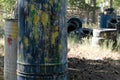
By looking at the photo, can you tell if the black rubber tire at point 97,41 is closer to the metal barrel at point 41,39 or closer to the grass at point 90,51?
the grass at point 90,51

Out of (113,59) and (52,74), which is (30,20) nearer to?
(52,74)

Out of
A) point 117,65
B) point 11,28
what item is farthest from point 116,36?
point 11,28

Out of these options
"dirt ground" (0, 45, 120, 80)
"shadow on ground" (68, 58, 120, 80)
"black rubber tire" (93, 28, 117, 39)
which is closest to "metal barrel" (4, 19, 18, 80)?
"dirt ground" (0, 45, 120, 80)

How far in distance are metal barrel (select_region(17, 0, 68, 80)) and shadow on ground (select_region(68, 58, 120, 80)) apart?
3650mm

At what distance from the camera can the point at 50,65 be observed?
8.80ft

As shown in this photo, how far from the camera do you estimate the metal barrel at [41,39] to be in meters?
2.60

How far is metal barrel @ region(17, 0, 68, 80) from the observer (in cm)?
260

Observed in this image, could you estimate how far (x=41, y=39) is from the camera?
2604 millimetres

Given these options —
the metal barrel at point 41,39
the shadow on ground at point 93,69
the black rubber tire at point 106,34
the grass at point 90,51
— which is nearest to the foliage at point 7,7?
the grass at point 90,51

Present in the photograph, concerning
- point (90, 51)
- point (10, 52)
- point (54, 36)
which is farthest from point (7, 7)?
point (54, 36)

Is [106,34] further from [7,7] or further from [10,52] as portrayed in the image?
[7,7]

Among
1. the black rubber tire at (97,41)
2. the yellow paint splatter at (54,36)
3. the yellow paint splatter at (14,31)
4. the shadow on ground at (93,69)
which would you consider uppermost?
the yellow paint splatter at (14,31)

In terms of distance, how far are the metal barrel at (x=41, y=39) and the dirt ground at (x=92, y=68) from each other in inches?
138

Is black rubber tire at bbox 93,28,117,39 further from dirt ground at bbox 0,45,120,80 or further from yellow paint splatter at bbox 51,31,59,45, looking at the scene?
yellow paint splatter at bbox 51,31,59,45
